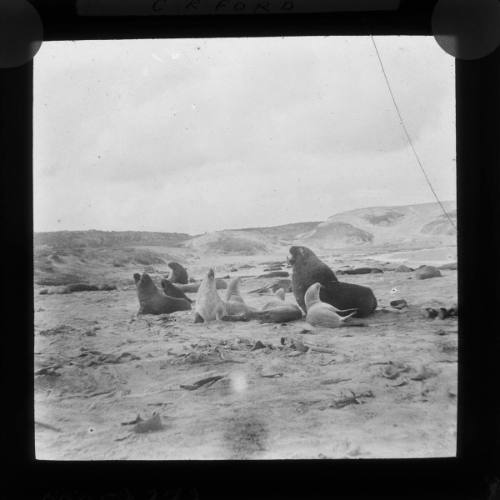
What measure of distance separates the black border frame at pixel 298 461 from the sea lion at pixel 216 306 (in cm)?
24

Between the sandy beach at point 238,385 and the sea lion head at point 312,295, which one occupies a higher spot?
the sea lion head at point 312,295

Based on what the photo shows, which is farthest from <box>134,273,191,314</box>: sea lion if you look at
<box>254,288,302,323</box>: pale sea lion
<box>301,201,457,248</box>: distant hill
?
<box>301,201,457,248</box>: distant hill

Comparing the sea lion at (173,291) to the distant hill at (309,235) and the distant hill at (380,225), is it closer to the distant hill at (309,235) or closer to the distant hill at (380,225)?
the distant hill at (309,235)

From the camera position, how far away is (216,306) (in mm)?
971

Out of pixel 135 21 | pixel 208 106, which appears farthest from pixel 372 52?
pixel 135 21

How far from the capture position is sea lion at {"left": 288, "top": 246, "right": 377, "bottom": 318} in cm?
97

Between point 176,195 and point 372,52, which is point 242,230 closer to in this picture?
point 176,195

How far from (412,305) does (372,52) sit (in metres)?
0.44

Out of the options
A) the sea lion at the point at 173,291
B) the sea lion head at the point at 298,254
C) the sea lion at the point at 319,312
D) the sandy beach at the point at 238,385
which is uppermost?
the sea lion head at the point at 298,254

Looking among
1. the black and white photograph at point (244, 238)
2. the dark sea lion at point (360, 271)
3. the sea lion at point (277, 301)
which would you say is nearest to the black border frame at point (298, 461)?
Result: the black and white photograph at point (244, 238)

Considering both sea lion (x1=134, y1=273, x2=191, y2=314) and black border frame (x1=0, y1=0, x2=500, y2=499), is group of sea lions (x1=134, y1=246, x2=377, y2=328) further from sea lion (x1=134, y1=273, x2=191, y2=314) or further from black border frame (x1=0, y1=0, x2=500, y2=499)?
black border frame (x1=0, y1=0, x2=500, y2=499)

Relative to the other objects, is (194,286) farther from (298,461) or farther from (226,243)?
(298,461)

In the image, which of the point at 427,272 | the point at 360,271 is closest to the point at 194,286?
the point at 360,271

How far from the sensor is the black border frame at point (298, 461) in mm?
942
